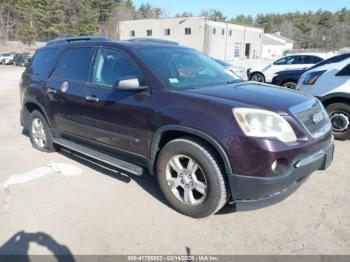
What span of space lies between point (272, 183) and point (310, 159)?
0.51 metres

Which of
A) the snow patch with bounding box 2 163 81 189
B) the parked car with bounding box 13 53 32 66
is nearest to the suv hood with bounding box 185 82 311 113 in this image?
the snow patch with bounding box 2 163 81 189

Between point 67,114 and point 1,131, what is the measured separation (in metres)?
3.35

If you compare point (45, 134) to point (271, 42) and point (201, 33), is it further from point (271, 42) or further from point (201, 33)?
point (271, 42)

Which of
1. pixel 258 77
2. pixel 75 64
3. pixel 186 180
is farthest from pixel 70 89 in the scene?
pixel 258 77

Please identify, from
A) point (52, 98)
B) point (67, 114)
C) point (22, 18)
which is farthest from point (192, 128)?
point (22, 18)

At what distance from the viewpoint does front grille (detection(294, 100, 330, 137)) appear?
3.27 meters

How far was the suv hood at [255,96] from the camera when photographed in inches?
126

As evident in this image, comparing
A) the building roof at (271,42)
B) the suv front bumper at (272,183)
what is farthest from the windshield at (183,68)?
the building roof at (271,42)

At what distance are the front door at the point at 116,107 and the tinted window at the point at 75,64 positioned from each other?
0.66ft

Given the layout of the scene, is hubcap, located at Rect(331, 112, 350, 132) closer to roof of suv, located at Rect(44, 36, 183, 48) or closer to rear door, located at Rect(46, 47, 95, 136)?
roof of suv, located at Rect(44, 36, 183, 48)

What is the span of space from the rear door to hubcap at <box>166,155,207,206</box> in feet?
5.30

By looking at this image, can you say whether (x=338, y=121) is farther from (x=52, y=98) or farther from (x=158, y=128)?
(x=52, y=98)

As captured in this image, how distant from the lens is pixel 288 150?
298cm

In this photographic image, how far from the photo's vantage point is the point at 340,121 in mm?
6191
